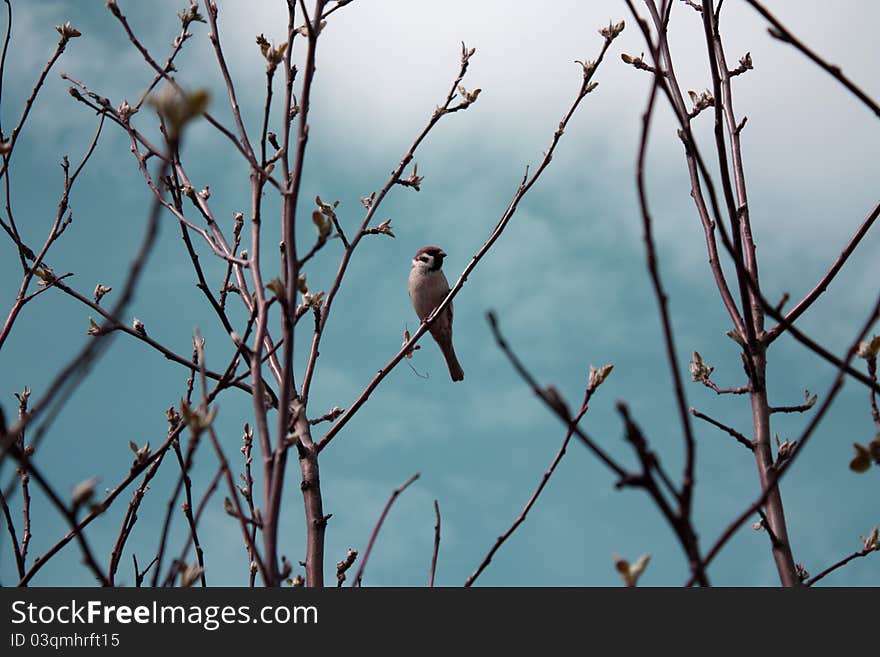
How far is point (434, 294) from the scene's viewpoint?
951cm

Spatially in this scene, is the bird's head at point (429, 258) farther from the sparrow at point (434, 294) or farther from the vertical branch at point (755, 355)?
the vertical branch at point (755, 355)

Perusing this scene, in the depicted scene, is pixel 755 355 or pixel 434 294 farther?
pixel 434 294

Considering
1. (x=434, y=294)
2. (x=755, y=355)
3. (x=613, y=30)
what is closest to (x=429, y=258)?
(x=434, y=294)

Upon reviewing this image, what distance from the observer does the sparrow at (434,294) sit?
30.6 ft

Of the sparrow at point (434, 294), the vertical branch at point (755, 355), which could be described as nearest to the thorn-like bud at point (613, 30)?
the vertical branch at point (755, 355)

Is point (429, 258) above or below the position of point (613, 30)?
above

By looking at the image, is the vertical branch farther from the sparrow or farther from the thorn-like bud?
the sparrow

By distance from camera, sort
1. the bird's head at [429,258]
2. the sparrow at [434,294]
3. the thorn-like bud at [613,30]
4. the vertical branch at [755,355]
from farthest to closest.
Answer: the bird's head at [429,258] < the sparrow at [434,294] < the thorn-like bud at [613,30] < the vertical branch at [755,355]

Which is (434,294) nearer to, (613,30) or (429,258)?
(429,258)

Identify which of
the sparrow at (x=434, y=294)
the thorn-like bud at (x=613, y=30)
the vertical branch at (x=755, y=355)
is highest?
the sparrow at (x=434, y=294)

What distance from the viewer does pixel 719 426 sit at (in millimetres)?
3197

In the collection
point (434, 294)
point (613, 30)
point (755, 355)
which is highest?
point (434, 294)
